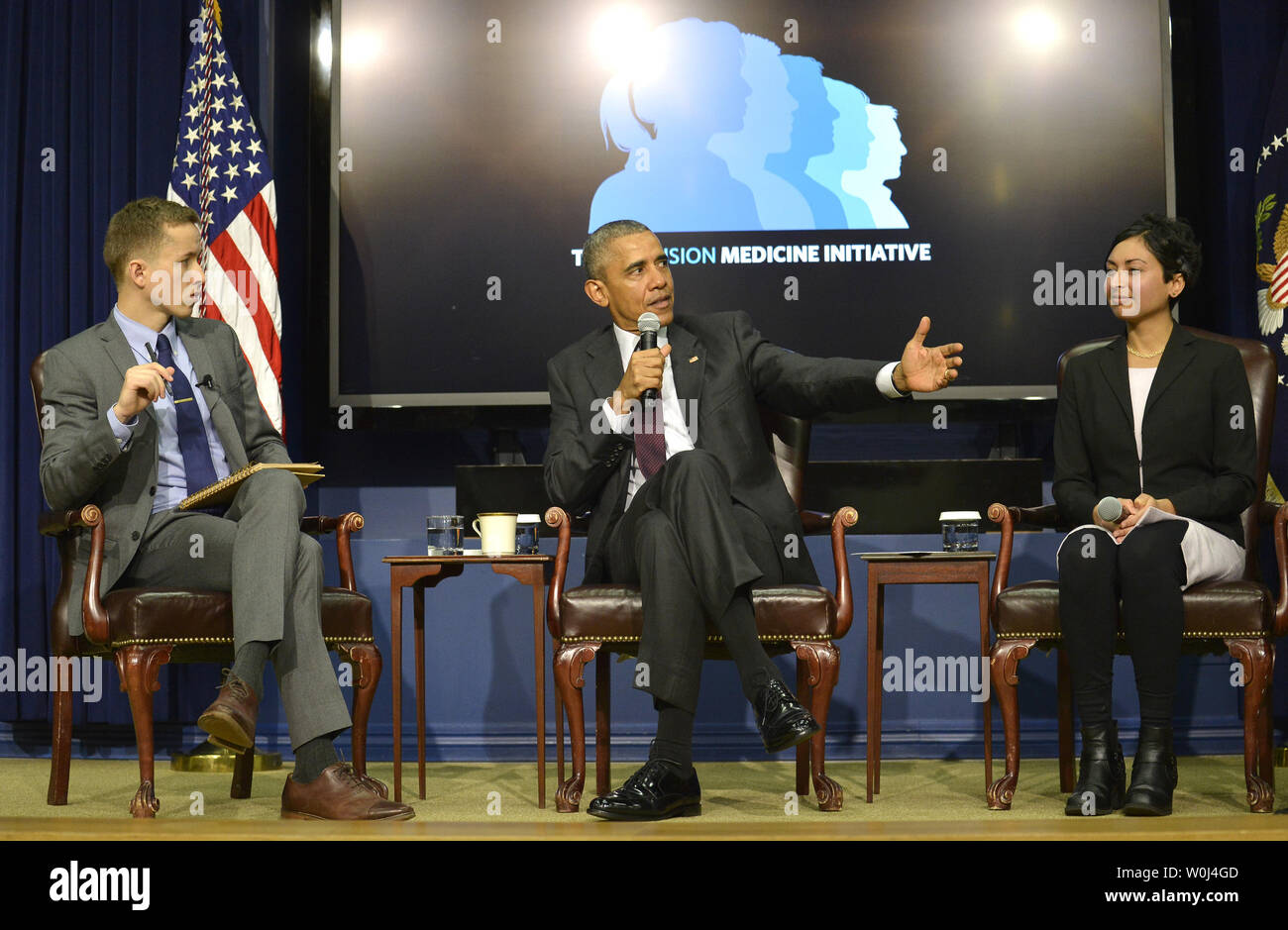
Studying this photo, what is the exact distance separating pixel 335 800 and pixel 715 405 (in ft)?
4.17

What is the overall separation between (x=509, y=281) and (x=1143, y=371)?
2096 millimetres

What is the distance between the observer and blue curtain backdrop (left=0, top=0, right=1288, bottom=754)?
13.9 feet

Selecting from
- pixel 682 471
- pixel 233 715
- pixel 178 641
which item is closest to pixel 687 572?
pixel 682 471

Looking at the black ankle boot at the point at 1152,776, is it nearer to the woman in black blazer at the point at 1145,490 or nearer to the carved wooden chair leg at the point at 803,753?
the woman in black blazer at the point at 1145,490

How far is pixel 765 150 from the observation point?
424cm

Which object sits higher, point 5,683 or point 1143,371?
point 1143,371

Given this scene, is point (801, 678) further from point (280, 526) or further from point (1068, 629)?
point (280, 526)

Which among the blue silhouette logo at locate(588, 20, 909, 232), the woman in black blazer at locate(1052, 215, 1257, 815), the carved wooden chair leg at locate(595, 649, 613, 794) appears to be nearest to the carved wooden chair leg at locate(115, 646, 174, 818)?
the carved wooden chair leg at locate(595, 649, 613, 794)

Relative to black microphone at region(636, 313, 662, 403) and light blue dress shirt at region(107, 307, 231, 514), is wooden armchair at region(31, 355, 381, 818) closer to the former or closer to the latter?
light blue dress shirt at region(107, 307, 231, 514)

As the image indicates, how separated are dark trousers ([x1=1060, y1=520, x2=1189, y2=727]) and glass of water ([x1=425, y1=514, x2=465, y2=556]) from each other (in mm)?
1480

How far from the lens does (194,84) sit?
4.20 metres

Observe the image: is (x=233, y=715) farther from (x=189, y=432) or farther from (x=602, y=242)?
(x=602, y=242)
